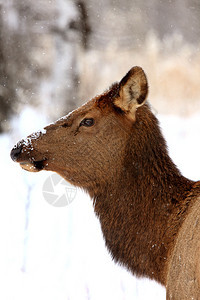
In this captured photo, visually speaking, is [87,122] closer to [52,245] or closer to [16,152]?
[16,152]

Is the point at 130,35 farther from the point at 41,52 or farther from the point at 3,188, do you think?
the point at 3,188

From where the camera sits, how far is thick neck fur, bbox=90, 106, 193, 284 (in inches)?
82.3

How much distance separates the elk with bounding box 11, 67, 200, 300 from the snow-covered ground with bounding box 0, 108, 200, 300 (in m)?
0.61

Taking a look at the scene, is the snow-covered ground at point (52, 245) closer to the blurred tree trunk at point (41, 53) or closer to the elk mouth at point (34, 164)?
the blurred tree trunk at point (41, 53)

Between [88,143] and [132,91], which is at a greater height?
[132,91]

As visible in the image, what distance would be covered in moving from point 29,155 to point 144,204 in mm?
632

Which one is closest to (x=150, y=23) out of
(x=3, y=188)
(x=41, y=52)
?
(x=41, y=52)

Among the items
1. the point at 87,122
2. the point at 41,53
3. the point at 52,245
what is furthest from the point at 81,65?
the point at 87,122

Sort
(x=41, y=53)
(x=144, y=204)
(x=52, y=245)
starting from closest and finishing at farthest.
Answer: (x=144, y=204) < (x=52, y=245) < (x=41, y=53)

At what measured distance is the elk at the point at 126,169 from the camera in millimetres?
2109

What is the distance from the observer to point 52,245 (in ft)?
15.1

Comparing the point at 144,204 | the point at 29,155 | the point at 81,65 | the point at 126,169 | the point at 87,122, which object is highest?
the point at 81,65

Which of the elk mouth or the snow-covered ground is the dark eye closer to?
the elk mouth

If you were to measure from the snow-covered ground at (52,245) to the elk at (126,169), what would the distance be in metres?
0.61
